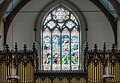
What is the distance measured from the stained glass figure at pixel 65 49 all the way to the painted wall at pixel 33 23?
1.46 m

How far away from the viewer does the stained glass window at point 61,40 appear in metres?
36.8

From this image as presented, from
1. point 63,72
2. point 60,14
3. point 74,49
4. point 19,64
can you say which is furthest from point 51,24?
point 19,64

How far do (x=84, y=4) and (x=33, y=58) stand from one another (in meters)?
7.91

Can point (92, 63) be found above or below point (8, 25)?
below

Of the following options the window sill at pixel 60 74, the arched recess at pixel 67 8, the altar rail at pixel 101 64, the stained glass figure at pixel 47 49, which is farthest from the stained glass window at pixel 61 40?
the altar rail at pixel 101 64

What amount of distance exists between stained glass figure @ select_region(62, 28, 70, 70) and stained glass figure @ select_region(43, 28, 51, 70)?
852 millimetres

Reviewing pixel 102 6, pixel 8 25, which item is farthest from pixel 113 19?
pixel 8 25

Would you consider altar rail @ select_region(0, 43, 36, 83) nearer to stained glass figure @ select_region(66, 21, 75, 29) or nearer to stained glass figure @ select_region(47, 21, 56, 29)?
stained glass figure @ select_region(47, 21, 56, 29)

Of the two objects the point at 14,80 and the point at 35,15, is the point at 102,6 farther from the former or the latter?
the point at 14,80

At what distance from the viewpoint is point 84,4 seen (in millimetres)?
37000

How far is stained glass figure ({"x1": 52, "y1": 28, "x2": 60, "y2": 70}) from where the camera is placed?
3681 cm

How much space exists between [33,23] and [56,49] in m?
2.10

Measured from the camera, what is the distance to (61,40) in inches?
1467

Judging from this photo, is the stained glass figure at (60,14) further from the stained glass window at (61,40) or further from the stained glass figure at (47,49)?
the stained glass figure at (47,49)
